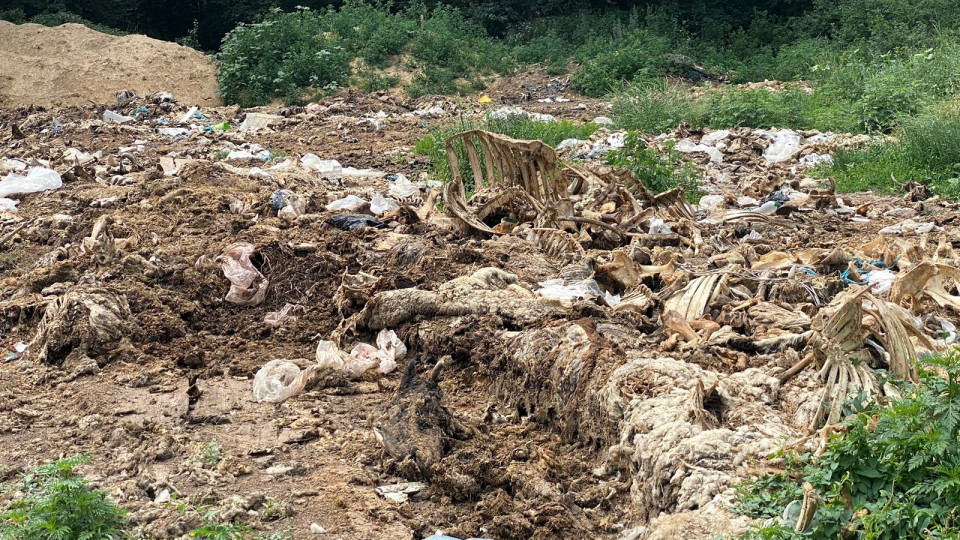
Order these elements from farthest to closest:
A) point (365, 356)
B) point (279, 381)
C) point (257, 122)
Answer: point (257, 122) < point (365, 356) < point (279, 381)

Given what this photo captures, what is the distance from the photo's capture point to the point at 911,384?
8.62 ft

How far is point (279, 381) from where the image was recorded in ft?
12.9

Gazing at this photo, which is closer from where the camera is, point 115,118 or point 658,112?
point 658,112

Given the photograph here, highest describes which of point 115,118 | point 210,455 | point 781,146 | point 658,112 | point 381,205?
point 210,455

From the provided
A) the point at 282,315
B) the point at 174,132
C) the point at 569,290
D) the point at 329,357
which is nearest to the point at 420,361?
the point at 329,357

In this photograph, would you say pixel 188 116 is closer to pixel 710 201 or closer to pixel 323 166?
pixel 323 166

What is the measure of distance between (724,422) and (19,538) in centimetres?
205

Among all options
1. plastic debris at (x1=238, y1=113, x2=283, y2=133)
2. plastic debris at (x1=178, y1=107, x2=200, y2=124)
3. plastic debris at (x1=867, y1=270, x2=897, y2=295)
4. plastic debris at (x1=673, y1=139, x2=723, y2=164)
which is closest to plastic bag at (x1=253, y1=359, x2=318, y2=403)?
plastic debris at (x1=867, y1=270, x2=897, y2=295)

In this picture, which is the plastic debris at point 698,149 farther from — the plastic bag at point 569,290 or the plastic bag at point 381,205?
the plastic bag at point 569,290

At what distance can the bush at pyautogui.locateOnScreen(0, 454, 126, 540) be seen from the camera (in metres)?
2.54

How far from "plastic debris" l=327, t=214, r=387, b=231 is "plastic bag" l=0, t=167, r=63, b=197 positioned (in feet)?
11.0

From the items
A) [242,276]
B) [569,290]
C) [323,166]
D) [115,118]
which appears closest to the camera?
[569,290]

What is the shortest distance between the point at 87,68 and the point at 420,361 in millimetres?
13668

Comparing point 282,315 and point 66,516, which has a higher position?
point 66,516
